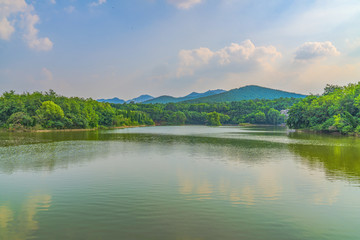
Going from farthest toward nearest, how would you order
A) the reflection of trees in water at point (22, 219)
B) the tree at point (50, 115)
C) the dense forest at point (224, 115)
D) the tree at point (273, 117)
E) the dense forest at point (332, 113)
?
the dense forest at point (224, 115), the tree at point (273, 117), the tree at point (50, 115), the dense forest at point (332, 113), the reflection of trees in water at point (22, 219)

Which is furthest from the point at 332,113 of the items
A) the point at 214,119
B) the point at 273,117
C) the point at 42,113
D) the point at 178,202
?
the point at 214,119

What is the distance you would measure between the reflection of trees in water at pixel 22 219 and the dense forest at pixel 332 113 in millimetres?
58631

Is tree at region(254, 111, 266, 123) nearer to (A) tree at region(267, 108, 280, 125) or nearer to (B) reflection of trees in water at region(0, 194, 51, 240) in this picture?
(A) tree at region(267, 108, 280, 125)

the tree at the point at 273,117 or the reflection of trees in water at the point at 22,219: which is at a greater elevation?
the tree at the point at 273,117

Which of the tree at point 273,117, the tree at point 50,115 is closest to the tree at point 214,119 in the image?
the tree at point 273,117

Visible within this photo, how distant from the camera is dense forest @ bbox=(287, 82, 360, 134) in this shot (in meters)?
57.2

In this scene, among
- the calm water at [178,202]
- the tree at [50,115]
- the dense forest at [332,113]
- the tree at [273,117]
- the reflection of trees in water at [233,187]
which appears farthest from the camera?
the tree at [273,117]

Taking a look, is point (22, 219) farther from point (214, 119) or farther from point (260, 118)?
point (260, 118)

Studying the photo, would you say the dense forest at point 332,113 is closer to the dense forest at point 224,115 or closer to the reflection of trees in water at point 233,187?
the reflection of trees in water at point 233,187

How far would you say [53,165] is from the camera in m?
20.5

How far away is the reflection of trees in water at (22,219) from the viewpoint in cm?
818

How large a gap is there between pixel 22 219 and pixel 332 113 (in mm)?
70418

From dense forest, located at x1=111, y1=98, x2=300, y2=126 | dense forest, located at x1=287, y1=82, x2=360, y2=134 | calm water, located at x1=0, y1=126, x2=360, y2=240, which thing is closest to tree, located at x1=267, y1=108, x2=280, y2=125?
dense forest, located at x1=111, y1=98, x2=300, y2=126

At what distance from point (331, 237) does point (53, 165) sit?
18.5 metres
